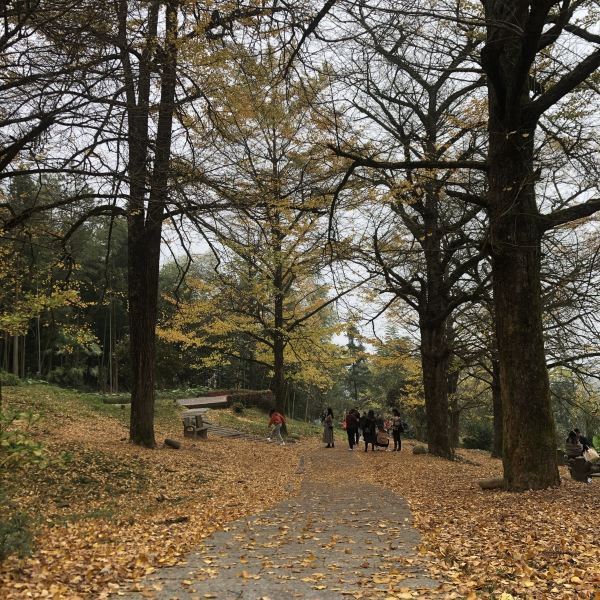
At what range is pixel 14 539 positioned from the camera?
444cm

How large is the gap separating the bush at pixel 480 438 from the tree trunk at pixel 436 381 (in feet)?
65.5

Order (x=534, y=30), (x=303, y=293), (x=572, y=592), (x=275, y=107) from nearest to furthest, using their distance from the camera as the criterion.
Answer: (x=572, y=592), (x=534, y=30), (x=275, y=107), (x=303, y=293)

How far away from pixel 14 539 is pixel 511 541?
4.16 m

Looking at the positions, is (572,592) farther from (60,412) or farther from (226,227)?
(60,412)

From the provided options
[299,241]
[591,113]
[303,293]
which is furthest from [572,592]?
[303,293]

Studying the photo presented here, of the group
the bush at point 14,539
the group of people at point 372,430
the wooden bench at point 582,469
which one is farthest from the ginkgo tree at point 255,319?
the bush at point 14,539

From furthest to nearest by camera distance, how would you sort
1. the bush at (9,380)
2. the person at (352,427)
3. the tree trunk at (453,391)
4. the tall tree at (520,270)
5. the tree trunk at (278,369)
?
1. the tree trunk at (278,369)
2. the bush at (9,380)
3. the tree trunk at (453,391)
4. the person at (352,427)
5. the tall tree at (520,270)

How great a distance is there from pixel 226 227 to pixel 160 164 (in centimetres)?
151

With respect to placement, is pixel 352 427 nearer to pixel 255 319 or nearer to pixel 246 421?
pixel 255 319

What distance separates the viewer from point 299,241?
15.1 meters

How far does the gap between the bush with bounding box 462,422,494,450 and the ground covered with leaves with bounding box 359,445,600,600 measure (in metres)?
26.1

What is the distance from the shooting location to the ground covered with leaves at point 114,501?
4.20 metres

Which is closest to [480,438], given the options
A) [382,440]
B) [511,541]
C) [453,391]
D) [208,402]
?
[453,391]

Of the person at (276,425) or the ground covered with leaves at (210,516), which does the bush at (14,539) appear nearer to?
the ground covered with leaves at (210,516)
